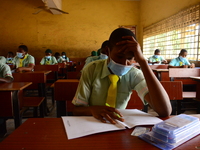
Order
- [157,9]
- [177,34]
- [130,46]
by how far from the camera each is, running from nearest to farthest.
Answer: [130,46] → [177,34] → [157,9]

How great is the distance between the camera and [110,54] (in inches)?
37.6

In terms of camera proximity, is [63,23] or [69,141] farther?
[63,23]

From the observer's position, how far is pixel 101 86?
38.7 inches

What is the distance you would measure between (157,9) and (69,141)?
253 inches

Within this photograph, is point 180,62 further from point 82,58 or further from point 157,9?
point 82,58

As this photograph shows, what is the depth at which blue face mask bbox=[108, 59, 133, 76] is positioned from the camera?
0.93m

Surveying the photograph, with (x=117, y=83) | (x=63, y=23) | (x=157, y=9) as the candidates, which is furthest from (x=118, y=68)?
(x=63, y=23)

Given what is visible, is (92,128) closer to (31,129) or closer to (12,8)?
(31,129)

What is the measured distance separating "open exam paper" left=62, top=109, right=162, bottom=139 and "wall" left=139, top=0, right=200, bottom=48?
4.27 metres

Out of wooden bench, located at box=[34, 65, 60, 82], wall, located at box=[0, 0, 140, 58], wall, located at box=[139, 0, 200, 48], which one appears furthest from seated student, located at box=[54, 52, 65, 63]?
wall, located at box=[139, 0, 200, 48]

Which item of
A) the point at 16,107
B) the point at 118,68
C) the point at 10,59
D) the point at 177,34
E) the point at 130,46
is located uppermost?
the point at 177,34

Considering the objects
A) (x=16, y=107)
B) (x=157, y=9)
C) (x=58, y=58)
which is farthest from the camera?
(x=58, y=58)

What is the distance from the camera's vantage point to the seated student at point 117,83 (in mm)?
827

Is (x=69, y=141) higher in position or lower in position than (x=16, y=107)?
higher
